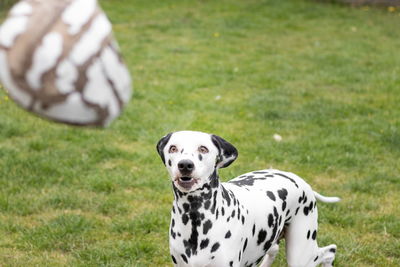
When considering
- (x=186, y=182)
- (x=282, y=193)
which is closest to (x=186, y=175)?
(x=186, y=182)

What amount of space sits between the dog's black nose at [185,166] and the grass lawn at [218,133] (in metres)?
1.47

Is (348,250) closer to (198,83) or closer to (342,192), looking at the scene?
(342,192)

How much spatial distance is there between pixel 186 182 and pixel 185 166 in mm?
106

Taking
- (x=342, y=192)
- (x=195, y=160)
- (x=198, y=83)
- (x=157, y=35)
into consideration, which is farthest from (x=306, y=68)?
(x=195, y=160)

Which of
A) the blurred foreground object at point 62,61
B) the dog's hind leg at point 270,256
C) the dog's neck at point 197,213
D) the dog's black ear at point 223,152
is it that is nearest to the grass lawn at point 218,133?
the dog's hind leg at point 270,256

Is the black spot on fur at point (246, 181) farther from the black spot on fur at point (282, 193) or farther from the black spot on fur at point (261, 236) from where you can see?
the black spot on fur at point (261, 236)

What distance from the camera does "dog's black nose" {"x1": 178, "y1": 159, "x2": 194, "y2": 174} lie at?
3.23m

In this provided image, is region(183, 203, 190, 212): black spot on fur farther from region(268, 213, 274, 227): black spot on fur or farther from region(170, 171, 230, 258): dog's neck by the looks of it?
region(268, 213, 274, 227): black spot on fur

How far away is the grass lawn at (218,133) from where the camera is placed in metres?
4.87

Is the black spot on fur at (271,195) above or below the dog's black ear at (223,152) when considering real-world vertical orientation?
below

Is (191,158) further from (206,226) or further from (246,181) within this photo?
(246,181)

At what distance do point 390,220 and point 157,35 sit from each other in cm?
716

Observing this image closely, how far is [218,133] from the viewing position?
22.6 ft

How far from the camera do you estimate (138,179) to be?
583cm
